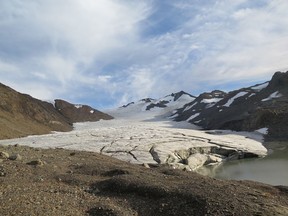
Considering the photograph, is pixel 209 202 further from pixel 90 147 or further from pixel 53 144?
pixel 53 144

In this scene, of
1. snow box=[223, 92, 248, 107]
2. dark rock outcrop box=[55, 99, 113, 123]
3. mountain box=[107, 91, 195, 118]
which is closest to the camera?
snow box=[223, 92, 248, 107]

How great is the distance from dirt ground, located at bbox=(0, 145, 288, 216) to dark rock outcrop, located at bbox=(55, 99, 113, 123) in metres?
90.9

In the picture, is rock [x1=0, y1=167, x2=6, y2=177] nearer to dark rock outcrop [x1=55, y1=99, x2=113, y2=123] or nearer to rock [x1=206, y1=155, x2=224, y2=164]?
rock [x1=206, y1=155, x2=224, y2=164]

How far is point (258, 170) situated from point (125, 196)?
1817 centimetres

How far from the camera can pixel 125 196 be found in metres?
13.2

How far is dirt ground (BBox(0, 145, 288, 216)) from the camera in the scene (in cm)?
1120

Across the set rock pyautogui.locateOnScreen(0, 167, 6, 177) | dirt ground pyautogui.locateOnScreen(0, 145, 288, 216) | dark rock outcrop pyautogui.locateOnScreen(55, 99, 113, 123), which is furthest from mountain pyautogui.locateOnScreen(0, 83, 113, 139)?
dirt ground pyautogui.locateOnScreen(0, 145, 288, 216)

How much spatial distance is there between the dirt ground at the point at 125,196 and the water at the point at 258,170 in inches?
400

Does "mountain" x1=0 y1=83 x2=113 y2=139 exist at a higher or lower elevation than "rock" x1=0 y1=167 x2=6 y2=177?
higher

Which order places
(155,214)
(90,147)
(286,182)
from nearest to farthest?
(155,214)
(286,182)
(90,147)

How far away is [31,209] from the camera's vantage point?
10.8 meters

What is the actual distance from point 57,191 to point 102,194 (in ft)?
4.90

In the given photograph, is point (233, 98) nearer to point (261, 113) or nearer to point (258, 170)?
point (261, 113)

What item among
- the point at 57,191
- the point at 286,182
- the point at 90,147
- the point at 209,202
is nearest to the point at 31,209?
the point at 57,191
